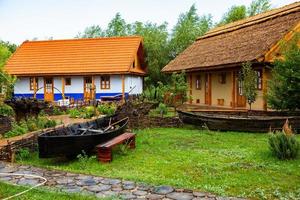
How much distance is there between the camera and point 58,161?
34.6 feet

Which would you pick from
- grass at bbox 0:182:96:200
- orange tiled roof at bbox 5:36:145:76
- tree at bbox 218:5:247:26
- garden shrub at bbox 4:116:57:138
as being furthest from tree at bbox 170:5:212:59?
grass at bbox 0:182:96:200

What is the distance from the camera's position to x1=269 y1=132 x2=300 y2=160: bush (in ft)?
32.2

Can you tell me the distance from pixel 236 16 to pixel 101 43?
16158 mm

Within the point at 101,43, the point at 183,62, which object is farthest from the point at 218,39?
the point at 101,43

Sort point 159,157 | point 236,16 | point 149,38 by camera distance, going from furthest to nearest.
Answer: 1. point 236,16
2. point 149,38
3. point 159,157

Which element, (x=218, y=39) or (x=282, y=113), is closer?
(x=282, y=113)

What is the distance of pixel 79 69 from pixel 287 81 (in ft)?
59.9

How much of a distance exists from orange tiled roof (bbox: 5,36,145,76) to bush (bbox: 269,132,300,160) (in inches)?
780

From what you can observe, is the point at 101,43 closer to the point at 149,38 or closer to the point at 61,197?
the point at 149,38

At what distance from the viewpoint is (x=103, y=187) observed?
21.7 feet

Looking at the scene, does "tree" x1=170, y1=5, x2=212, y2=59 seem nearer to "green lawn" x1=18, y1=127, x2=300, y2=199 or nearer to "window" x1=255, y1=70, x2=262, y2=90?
"window" x1=255, y1=70, x2=262, y2=90

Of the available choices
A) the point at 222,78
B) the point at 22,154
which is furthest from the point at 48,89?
the point at 22,154

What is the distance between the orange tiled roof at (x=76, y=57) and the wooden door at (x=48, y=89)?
3.43 ft

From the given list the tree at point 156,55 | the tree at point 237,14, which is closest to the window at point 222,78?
the tree at point 156,55
